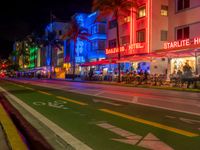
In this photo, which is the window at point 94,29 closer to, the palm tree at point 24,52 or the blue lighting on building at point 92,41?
the blue lighting on building at point 92,41

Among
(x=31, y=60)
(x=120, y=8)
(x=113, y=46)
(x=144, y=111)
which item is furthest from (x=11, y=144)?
(x=31, y=60)

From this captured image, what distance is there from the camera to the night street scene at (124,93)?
892 centimetres

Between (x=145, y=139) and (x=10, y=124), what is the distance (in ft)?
14.6

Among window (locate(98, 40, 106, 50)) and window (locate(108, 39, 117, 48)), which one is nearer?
window (locate(108, 39, 117, 48))

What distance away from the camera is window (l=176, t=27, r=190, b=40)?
41.6 meters

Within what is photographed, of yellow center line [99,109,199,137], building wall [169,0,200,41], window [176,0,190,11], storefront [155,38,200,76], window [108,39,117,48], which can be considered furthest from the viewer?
window [108,39,117,48]

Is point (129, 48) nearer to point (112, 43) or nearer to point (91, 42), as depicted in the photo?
point (112, 43)

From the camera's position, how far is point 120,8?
46.4 meters

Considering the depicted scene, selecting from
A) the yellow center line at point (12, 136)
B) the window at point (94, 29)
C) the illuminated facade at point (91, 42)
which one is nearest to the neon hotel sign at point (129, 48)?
the illuminated facade at point (91, 42)

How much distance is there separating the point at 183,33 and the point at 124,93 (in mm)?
20686

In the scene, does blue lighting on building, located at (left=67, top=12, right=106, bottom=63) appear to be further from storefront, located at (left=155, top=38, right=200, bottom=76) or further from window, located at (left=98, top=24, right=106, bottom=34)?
storefront, located at (left=155, top=38, right=200, bottom=76)

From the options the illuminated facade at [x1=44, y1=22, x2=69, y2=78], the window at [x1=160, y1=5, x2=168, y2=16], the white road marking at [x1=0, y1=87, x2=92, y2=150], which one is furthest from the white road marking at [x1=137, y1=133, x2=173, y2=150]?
the illuminated facade at [x1=44, y1=22, x2=69, y2=78]

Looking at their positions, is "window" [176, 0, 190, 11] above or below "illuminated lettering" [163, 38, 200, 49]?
above

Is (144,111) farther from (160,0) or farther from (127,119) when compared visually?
(160,0)
